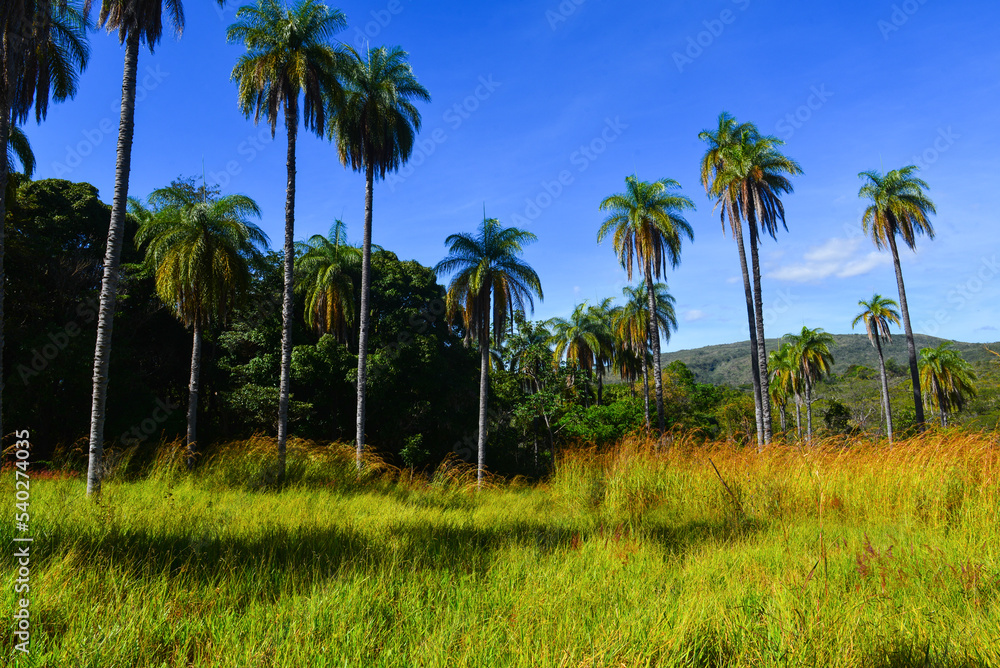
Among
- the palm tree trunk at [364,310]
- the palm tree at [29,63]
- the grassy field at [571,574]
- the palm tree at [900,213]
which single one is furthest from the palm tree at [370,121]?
the palm tree at [900,213]

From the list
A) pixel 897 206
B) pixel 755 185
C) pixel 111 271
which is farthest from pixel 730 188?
pixel 111 271

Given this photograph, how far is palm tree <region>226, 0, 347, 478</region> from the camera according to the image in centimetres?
1471

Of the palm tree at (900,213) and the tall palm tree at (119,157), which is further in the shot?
the palm tree at (900,213)

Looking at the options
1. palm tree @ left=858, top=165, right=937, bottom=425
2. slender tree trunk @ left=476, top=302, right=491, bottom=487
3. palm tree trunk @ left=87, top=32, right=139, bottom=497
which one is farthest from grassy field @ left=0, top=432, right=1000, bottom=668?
palm tree @ left=858, top=165, right=937, bottom=425

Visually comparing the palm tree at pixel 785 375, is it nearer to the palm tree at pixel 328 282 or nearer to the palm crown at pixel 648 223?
the palm crown at pixel 648 223

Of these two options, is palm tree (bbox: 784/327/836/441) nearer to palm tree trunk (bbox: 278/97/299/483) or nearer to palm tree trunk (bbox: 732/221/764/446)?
palm tree trunk (bbox: 732/221/764/446)

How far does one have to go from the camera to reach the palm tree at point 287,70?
14.7 metres

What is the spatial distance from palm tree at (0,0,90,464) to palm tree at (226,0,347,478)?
4036 millimetres

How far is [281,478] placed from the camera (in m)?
12.7

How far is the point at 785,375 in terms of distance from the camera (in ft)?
171

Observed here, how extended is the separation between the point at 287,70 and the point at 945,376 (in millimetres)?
51482

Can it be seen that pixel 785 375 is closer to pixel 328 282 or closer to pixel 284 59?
pixel 328 282

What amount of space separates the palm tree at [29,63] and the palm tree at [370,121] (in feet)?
25.5

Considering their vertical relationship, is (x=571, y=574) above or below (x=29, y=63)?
below
